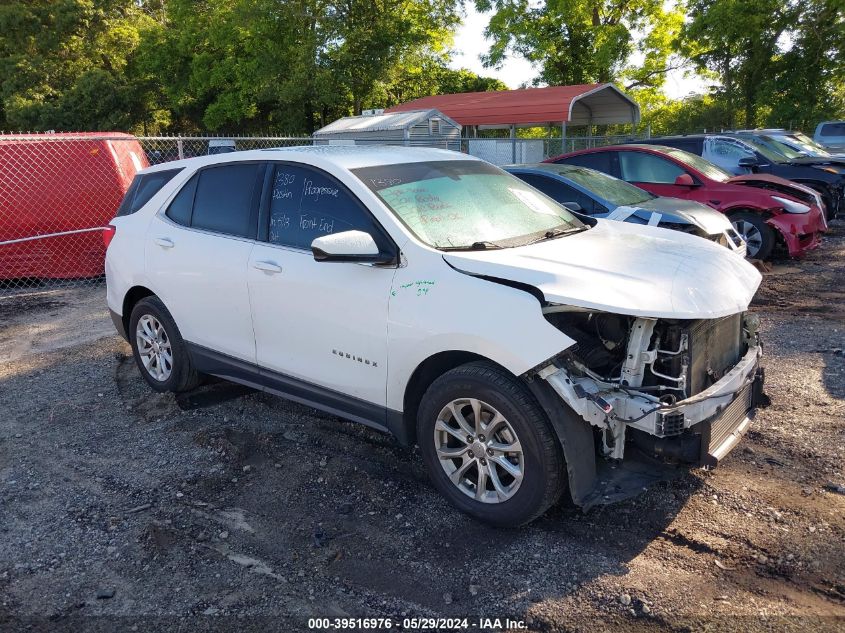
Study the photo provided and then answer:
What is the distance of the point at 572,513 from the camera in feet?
11.8

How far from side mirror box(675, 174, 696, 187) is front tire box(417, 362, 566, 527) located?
7375 mm

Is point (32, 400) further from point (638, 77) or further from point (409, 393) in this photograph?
point (638, 77)

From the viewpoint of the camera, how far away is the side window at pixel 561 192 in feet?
25.7

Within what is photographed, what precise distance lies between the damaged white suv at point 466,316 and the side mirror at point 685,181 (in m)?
5.42

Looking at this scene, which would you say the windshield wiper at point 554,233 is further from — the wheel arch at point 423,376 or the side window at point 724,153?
the side window at point 724,153

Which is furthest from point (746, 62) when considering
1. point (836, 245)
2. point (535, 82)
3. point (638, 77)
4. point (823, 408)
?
point (823, 408)

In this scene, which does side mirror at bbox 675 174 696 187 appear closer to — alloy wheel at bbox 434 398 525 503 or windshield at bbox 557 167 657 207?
windshield at bbox 557 167 657 207

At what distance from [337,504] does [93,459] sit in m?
1.78

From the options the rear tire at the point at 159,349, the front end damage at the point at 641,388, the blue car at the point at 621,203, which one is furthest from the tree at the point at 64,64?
the front end damage at the point at 641,388

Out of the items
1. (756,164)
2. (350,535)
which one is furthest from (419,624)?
(756,164)

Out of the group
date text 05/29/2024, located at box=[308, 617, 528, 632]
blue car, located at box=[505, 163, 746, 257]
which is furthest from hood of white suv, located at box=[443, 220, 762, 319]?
blue car, located at box=[505, 163, 746, 257]

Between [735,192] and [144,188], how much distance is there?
7.75 m

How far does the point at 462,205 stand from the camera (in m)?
4.12

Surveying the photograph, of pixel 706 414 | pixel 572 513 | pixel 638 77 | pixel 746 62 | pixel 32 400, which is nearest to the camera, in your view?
pixel 706 414
